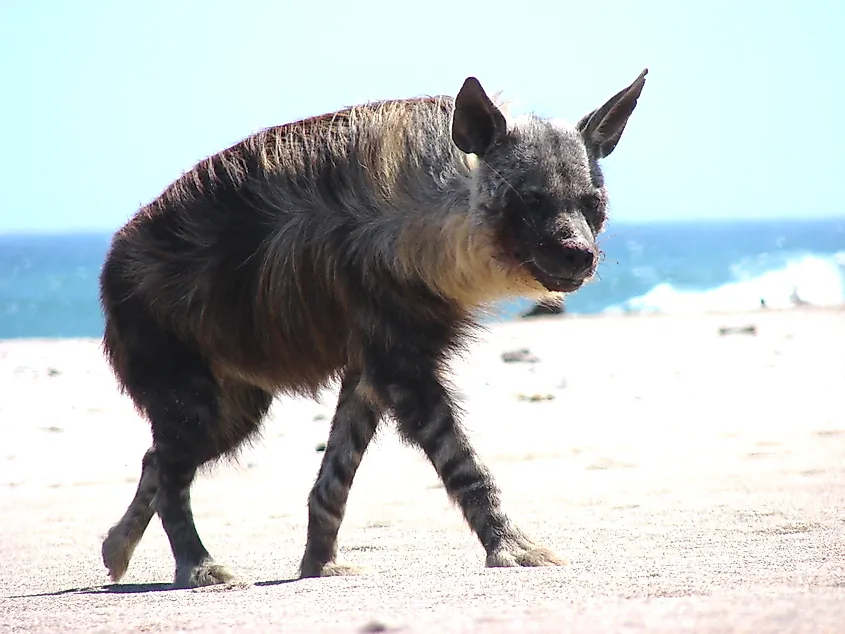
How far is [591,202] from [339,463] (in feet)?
5.94

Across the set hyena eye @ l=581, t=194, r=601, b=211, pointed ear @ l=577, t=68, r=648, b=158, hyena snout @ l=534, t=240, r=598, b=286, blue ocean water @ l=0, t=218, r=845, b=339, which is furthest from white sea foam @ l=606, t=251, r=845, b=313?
hyena snout @ l=534, t=240, r=598, b=286

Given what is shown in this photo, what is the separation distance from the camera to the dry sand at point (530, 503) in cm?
392

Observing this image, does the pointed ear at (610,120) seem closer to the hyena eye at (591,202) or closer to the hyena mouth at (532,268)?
the hyena eye at (591,202)

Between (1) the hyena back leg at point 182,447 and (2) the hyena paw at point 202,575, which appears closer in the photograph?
(2) the hyena paw at point 202,575

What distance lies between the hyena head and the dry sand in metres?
1.26

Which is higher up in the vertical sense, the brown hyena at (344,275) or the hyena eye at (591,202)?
the hyena eye at (591,202)

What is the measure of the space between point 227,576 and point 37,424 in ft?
18.6

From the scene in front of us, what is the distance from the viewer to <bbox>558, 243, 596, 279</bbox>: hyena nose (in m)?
5.46

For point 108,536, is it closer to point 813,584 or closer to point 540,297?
point 540,297

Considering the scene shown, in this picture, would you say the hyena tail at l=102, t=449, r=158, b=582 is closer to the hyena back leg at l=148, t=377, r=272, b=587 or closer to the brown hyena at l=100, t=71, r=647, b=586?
the brown hyena at l=100, t=71, r=647, b=586

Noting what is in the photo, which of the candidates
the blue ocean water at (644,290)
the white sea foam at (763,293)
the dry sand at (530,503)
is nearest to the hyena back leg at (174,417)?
the dry sand at (530,503)

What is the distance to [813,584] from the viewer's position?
4074 millimetres

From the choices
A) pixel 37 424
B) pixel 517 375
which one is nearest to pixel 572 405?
pixel 517 375

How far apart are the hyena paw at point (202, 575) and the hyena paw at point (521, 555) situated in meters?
1.18
